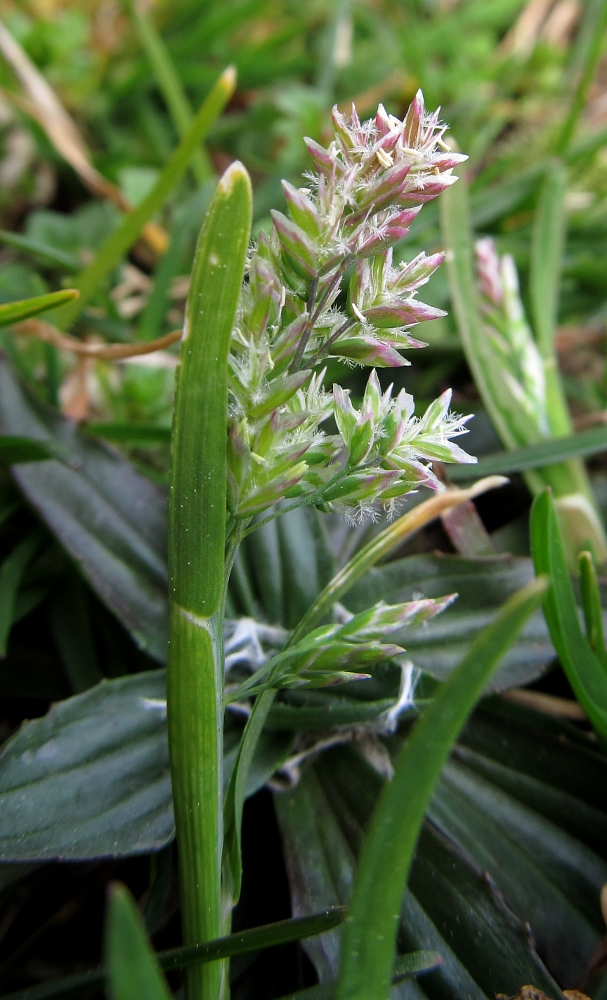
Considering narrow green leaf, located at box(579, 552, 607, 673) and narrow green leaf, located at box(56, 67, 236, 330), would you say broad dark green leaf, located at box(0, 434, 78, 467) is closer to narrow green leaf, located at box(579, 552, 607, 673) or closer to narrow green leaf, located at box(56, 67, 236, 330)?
narrow green leaf, located at box(56, 67, 236, 330)

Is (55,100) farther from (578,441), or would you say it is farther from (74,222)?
(578,441)

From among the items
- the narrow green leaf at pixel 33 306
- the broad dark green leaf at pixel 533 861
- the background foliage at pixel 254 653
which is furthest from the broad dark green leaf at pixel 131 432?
the broad dark green leaf at pixel 533 861

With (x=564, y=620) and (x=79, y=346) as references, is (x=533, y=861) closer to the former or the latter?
(x=564, y=620)

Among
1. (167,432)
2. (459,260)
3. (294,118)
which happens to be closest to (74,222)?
(294,118)

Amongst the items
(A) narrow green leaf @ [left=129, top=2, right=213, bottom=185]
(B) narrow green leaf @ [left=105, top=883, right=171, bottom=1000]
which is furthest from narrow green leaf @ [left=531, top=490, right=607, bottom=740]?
(A) narrow green leaf @ [left=129, top=2, right=213, bottom=185]

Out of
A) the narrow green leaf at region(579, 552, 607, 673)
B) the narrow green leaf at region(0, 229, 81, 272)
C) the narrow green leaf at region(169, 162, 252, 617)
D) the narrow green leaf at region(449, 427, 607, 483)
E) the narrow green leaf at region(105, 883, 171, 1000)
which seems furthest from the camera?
the narrow green leaf at region(0, 229, 81, 272)

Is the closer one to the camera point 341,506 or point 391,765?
point 341,506

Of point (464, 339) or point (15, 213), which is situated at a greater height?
point (15, 213)
